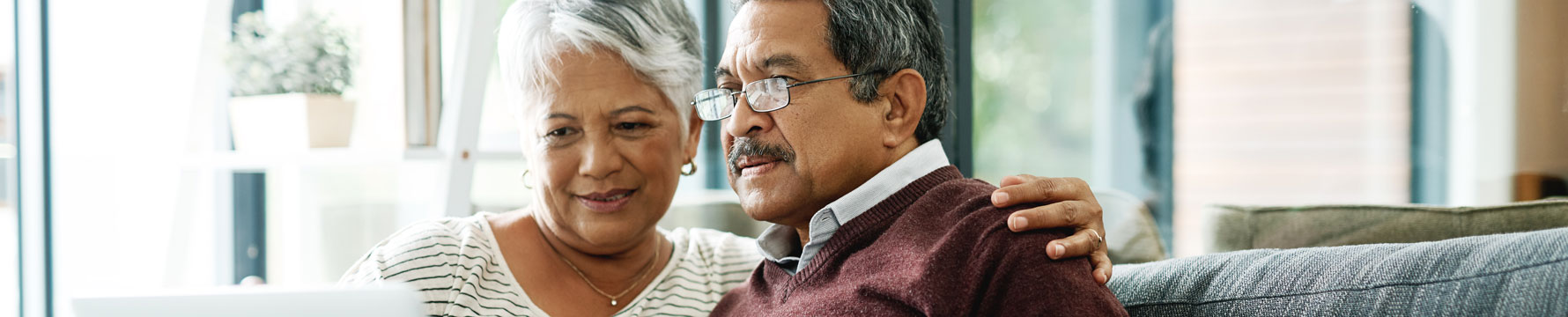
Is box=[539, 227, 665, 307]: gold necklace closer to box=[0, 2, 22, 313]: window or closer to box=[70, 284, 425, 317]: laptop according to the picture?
box=[70, 284, 425, 317]: laptop

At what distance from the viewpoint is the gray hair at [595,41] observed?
152 centimetres

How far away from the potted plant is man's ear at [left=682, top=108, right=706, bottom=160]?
897mm

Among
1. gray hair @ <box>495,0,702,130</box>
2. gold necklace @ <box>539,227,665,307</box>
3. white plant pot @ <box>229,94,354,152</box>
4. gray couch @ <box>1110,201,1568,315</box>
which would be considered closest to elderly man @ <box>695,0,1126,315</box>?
gray couch @ <box>1110,201,1568,315</box>

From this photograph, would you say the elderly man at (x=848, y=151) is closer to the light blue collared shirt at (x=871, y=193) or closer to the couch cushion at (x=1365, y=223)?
the light blue collared shirt at (x=871, y=193)

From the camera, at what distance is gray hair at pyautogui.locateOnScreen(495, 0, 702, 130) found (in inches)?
60.0

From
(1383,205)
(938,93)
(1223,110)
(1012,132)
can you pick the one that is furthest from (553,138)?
(1223,110)

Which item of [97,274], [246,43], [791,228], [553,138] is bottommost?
[97,274]

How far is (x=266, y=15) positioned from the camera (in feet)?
9.21

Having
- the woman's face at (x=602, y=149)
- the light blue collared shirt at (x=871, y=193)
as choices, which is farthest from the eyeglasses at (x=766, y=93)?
the woman's face at (x=602, y=149)

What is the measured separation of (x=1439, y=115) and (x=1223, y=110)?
62 centimetres

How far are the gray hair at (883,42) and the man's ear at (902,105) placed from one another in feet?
0.04

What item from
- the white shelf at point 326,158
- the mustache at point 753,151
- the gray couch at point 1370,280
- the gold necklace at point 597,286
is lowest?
the gold necklace at point 597,286

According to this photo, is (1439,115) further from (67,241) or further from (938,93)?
(67,241)

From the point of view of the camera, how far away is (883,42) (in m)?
1.17
